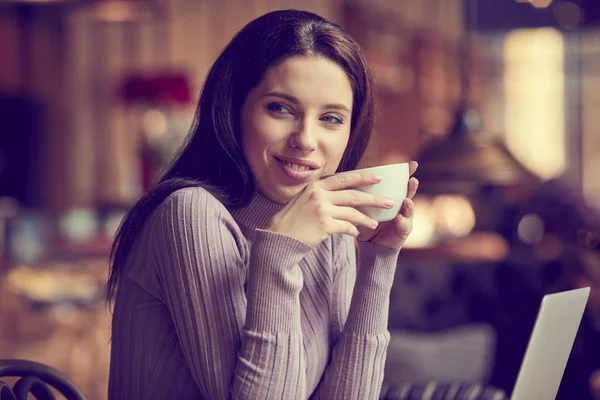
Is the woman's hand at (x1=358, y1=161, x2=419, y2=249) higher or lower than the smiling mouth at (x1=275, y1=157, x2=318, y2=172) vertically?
lower

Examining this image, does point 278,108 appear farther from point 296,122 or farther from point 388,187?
point 388,187

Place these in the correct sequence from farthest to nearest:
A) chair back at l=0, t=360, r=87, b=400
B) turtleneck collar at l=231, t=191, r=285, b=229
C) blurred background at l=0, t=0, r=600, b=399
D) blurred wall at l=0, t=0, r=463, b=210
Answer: blurred wall at l=0, t=0, r=463, b=210, blurred background at l=0, t=0, r=600, b=399, turtleneck collar at l=231, t=191, r=285, b=229, chair back at l=0, t=360, r=87, b=400

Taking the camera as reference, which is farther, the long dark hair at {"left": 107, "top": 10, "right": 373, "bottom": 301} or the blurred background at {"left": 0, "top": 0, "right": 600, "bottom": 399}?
the blurred background at {"left": 0, "top": 0, "right": 600, "bottom": 399}

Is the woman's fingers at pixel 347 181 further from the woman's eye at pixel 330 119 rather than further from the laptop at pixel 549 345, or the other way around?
the laptop at pixel 549 345

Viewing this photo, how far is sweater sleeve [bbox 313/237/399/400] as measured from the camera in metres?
1.17

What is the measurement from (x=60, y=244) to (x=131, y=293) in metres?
3.61

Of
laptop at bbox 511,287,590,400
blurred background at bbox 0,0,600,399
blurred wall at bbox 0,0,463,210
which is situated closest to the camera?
laptop at bbox 511,287,590,400

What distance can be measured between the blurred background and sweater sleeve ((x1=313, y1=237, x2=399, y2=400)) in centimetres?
128

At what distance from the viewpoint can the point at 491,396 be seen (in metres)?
2.15

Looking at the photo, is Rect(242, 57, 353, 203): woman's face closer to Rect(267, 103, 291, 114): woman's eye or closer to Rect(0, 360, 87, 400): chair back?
Rect(267, 103, 291, 114): woman's eye

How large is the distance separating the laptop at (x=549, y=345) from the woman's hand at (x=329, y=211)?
0.75 ft

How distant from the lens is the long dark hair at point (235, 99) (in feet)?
3.80

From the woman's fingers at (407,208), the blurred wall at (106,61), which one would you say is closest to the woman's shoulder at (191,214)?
the woman's fingers at (407,208)

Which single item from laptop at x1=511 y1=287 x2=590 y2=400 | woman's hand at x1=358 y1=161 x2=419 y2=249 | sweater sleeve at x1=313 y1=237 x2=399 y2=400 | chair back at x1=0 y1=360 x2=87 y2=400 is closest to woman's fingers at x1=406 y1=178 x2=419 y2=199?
woman's hand at x1=358 y1=161 x2=419 y2=249
